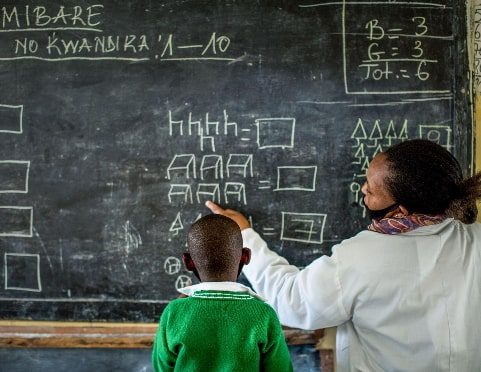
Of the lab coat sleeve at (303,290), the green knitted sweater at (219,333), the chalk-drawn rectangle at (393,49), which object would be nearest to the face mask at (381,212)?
the lab coat sleeve at (303,290)

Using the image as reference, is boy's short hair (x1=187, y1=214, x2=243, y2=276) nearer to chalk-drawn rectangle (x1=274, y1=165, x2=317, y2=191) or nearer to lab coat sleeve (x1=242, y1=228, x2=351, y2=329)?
lab coat sleeve (x1=242, y1=228, x2=351, y2=329)

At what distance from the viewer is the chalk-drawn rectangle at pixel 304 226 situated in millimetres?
2229

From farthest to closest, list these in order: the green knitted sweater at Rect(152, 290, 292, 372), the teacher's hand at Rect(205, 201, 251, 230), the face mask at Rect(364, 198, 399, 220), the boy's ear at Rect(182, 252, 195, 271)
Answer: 1. the teacher's hand at Rect(205, 201, 251, 230)
2. the face mask at Rect(364, 198, 399, 220)
3. the boy's ear at Rect(182, 252, 195, 271)
4. the green knitted sweater at Rect(152, 290, 292, 372)

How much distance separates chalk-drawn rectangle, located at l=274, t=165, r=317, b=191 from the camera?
2.22m

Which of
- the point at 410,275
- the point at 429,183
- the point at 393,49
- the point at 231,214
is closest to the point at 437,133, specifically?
the point at 393,49

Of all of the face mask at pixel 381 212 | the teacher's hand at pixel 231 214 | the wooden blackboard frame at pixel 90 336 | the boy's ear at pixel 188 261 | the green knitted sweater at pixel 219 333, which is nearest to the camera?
the green knitted sweater at pixel 219 333

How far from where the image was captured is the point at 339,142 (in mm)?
2209

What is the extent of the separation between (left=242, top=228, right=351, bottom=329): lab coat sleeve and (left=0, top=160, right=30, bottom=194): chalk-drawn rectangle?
1.07 metres

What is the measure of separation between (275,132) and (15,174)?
3.74 ft

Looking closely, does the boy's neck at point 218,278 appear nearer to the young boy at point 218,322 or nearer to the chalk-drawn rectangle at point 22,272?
the young boy at point 218,322

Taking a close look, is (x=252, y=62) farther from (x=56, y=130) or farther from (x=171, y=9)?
(x=56, y=130)

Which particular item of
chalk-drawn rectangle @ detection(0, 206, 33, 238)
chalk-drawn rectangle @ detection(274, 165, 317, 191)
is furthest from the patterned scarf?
chalk-drawn rectangle @ detection(0, 206, 33, 238)

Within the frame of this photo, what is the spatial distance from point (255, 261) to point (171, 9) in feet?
3.63

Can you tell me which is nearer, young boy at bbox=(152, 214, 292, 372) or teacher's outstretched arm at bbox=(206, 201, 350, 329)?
young boy at bbox=(152, 214, 292, 372)
